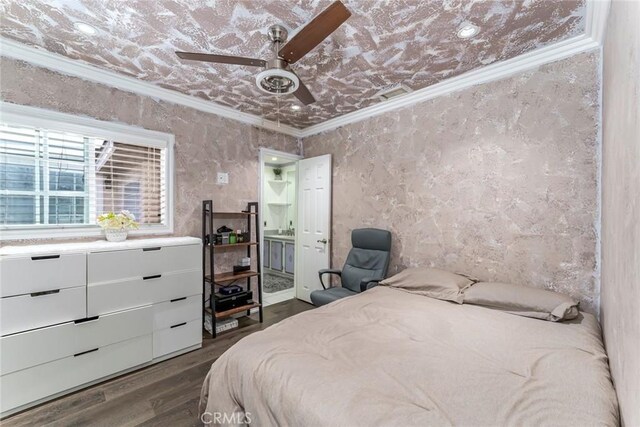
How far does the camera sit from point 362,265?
3195 millimetres

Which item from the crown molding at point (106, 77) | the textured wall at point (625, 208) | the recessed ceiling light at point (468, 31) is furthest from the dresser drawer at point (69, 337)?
the recessed ceiling light at point (468, 31)

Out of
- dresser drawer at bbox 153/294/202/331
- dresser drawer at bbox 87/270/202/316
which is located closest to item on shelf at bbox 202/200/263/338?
dresser drawer at bbox 153/294/202/331

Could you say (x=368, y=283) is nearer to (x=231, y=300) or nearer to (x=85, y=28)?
(x=231, y=300)

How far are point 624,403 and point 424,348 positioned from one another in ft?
A: 2.32

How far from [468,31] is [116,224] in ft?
11.0

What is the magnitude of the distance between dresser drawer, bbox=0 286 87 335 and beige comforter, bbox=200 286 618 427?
1363 mm

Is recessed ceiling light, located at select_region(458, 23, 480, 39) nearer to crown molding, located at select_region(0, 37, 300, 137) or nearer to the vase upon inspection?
crown molding, located at select_region(0, 37, 300, 137)

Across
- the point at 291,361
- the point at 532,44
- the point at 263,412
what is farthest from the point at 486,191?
the point at 263,412

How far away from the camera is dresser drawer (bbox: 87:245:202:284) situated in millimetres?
2158

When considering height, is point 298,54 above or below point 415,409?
above

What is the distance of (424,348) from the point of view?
4.61 feet

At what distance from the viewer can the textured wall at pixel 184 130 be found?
2.24 meters

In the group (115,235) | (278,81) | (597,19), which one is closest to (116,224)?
(115,235)

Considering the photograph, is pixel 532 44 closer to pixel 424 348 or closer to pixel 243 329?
pixel 424 348
